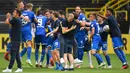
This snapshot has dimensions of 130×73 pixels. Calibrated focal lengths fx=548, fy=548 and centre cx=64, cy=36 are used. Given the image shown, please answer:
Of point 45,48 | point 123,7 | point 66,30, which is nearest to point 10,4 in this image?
point 123,7

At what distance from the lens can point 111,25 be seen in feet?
66.3

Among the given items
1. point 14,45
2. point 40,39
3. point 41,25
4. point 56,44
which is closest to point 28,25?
point 41,25

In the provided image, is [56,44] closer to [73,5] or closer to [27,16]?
[27,16]

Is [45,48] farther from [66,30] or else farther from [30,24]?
[66,30]

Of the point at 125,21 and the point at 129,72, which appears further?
the point at 125,21

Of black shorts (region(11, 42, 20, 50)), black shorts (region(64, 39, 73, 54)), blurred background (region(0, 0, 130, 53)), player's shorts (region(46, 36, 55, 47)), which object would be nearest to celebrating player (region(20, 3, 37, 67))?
player's shorts (region(46, 36, 55, 47))

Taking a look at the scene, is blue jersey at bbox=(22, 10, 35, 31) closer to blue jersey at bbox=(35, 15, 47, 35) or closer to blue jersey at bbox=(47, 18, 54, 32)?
blue jersey at bbox=(35, 15, 47, 35)

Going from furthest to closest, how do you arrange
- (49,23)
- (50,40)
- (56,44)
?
(49,23) < (50,40) < (56,44)

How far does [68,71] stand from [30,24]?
11.8ft

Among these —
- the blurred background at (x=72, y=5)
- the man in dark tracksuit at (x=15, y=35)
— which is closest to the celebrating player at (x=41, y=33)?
the man in dark tracksuit at (x=15, y=35)

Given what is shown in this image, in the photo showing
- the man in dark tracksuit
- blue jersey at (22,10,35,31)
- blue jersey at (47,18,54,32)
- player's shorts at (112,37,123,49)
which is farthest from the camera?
blue jersey at (22,10,35,31)

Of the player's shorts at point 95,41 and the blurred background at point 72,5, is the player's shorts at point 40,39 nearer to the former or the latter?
the player's shorts at point 95,41

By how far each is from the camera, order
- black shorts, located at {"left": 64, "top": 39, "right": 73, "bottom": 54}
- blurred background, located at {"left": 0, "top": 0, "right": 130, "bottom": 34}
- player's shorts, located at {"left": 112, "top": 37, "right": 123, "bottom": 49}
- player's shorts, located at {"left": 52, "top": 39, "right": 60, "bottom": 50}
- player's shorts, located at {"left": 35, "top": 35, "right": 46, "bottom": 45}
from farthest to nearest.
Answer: blurred background, located at {"left": 0, "top": 0, "right": 130, "bottom": 34}
player's shorts, located at {"left": 35, "top": 35, "right": 46, "bottom": 45}
player's shorts, located at {"left": 112, "top": 37, "right": 123, "bottom": 49}
player's shorts, located at {"left": 52, "top": 39, "right": 60, "bottom": 50}
black shorts, located at {"left": 64, "top": 39, "right": 73, "bottom": 54}

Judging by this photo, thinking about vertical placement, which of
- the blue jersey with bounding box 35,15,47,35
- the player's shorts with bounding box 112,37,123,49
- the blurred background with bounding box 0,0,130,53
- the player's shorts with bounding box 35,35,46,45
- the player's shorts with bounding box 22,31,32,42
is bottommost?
the player's shorts with bounding box 112,37,123,49
